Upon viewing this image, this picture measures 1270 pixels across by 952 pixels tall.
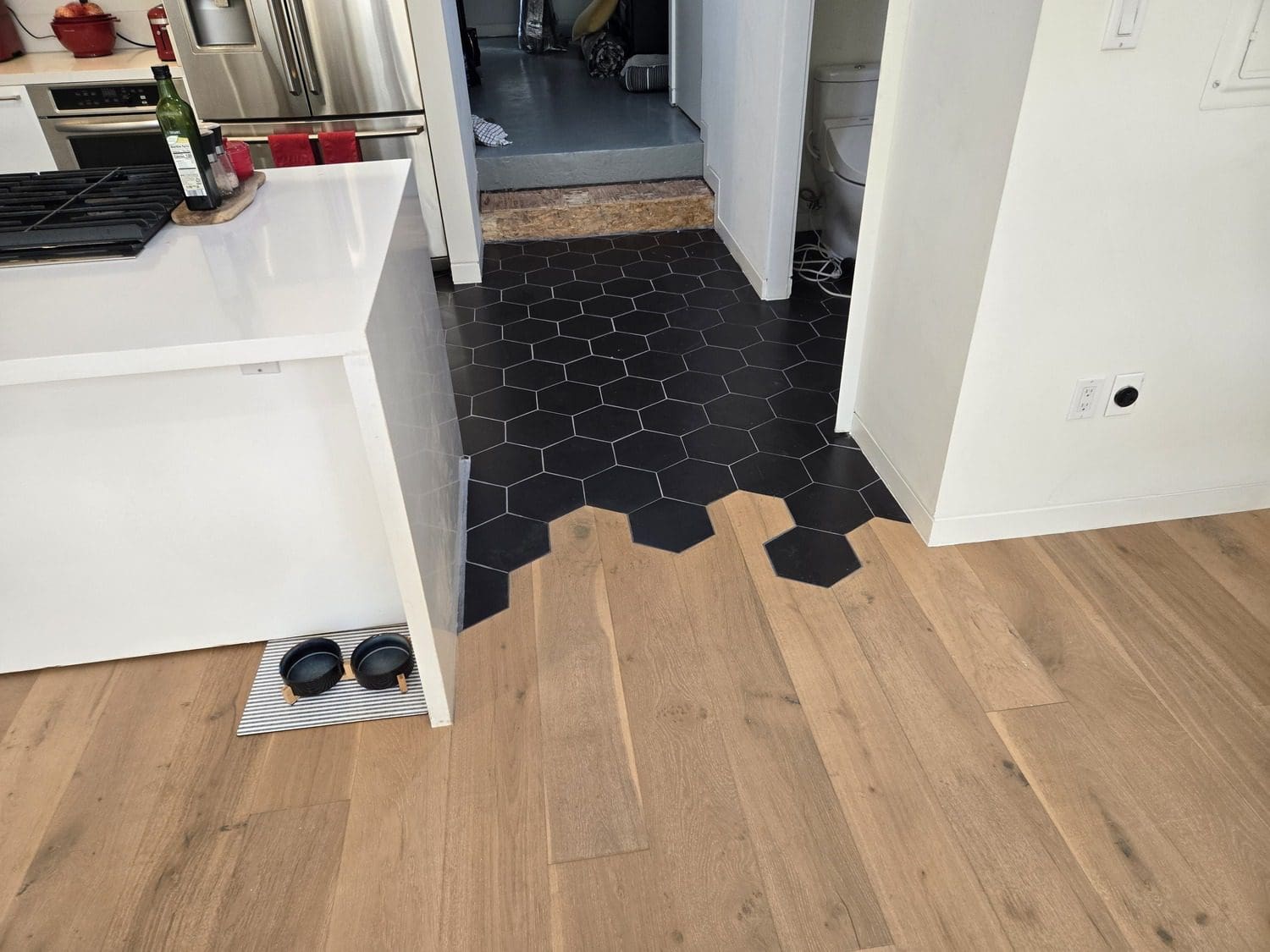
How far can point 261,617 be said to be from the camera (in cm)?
180

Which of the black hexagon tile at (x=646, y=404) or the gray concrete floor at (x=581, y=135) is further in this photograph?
A: the gray concrete floor at (x=581, y=135)

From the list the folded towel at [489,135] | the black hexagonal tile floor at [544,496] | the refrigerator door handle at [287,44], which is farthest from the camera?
the folded towel at [489,135]

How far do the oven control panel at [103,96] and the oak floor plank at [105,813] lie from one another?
2.49 metres

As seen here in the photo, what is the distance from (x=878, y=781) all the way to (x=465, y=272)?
2.77 m

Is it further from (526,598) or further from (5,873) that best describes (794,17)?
(5,873)

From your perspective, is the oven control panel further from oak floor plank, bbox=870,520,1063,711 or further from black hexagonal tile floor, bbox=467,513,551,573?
oak floor plank, bbox=870,520,1063,711

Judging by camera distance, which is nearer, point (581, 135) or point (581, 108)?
point (581, 135)

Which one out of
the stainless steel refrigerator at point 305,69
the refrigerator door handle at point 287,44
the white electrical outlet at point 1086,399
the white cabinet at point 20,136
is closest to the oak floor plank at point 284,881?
the white electrical outlet at point 1086,399

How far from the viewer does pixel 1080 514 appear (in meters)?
2.15

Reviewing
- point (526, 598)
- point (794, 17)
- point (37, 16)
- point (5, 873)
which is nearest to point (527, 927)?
point (526, 598)

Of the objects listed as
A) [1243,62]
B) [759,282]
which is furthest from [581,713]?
[759,282]

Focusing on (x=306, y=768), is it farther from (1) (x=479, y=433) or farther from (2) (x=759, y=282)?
(2) (x=759, y=282)

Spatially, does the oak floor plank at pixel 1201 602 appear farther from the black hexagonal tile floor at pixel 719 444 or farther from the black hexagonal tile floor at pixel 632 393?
the black hexagonal tile floor at pixel 632 393

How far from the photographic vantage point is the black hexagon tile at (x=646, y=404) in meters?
2.23
